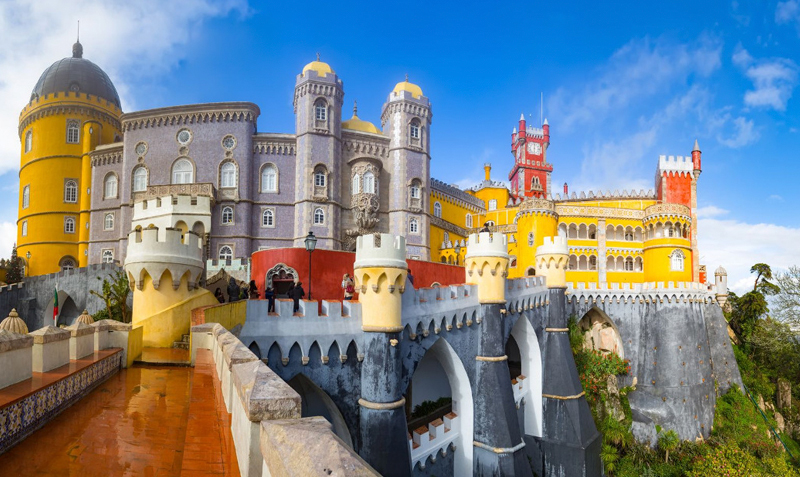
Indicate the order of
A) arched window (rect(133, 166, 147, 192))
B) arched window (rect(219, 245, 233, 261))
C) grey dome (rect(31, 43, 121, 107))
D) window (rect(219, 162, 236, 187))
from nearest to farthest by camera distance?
arched window (rect(219, 245, 233, 261)) < window (rect(219, 162, 236, 187)) < arched window (rect(133, 166, 147, 192)) < grey dome (rect(31, 43, 121, 107))

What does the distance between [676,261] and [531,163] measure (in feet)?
86.6

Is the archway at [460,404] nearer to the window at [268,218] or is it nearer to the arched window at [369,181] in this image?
the arched window at [369,181]

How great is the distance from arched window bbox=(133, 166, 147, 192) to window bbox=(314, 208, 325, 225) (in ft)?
42.3

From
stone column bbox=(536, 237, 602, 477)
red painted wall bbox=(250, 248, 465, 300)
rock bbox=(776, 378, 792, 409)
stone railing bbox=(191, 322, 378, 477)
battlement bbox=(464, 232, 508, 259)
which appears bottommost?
rock bbox=(776, 378, 792, 409)

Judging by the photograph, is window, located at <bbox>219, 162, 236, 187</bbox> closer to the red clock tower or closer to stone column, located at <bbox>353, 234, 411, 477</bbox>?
stone column, located at <bbox>353, 234, 411, 477</bbox>

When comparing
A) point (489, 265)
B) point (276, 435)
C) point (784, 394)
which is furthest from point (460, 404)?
point (784, 394)

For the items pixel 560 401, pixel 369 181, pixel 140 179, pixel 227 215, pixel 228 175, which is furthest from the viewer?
pixel 369 181

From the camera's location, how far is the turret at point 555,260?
24375mm

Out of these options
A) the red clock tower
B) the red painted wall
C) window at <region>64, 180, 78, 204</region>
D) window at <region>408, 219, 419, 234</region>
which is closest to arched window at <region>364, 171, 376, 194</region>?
window at <region>408, 219, 419, 234</region>

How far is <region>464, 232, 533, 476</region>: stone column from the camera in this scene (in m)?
16.0

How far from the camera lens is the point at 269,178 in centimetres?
3266

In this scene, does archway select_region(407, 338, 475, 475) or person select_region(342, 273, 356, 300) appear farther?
archway select_region(407, 338, 475, 475)

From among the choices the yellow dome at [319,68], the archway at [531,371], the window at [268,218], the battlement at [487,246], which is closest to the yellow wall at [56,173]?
the window at [268,218]

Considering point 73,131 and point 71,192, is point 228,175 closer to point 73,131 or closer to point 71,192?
point 71,192
